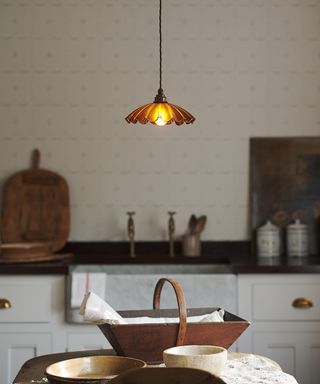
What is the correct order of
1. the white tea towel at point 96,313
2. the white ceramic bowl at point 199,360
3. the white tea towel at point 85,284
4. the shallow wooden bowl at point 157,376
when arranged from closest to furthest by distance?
1. the shallow wooden bowl at point 157,376
2. the white ceramic bowl at point 199,360
3. the white tea towel at point 96,313
4. the white tea towel at point 85,284

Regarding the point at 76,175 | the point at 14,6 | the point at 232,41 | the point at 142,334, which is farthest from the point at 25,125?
the point at 142,334

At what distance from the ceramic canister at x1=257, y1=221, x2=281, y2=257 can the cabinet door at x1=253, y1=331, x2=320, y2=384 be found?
0.66 m

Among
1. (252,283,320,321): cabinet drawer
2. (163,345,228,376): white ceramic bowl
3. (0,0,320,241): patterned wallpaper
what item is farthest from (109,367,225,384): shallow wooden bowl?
(0,0,320,241): patterned wallpaper

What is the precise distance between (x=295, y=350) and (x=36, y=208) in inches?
66.3

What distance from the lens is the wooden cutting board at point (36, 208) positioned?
14.1 ft

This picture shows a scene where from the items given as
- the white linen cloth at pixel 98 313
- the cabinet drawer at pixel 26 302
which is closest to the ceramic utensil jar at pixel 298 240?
the cabinet drawer at pixel 26 302

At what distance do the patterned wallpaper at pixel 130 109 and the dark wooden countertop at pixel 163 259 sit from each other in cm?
6

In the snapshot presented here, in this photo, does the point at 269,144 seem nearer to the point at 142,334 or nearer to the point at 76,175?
the point at 76,175

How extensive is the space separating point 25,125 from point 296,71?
1645 millimetres

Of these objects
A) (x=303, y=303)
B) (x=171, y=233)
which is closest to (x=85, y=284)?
(x=171, y=233)

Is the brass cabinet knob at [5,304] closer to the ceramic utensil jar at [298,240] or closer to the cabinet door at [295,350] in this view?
the cabinet door at [295,350]

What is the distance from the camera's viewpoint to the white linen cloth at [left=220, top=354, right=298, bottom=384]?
184 cm

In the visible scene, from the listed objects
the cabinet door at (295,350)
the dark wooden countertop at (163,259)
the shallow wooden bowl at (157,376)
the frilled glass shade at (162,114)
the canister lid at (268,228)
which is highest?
the frilled glass shade at (162,114)

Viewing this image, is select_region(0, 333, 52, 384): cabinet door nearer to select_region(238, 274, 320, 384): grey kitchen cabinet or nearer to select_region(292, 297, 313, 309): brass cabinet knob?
select_region(238, 274, 320, 384): grey kitchen cabinet
